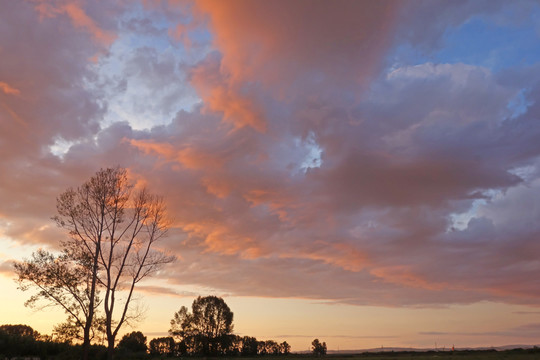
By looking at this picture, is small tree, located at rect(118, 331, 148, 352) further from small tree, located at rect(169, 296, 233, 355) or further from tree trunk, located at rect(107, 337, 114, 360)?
tree trunk, located at rect(107, 337, 114, 360)

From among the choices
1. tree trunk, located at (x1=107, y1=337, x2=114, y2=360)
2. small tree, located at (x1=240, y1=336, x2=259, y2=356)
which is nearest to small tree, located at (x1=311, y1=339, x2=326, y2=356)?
small tree, located at (x1=240, y1=336, x2=259, y2=356)

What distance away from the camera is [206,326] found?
125 meters

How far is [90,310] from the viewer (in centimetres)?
3950

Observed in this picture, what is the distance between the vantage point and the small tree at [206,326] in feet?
398

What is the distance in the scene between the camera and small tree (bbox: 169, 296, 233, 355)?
12125cm

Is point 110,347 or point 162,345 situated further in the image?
point 162,345

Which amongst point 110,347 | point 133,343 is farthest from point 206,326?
point 110,347

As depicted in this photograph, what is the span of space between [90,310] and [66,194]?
39.2 feet

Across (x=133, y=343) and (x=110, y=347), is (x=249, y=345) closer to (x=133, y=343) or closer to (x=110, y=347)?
(x=133, y=343)

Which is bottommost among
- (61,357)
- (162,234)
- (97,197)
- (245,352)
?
(245,352)

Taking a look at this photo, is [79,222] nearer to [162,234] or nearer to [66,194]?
[66,194]

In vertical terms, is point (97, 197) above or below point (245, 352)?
above

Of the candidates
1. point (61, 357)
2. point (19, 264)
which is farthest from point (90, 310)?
point (61, 357)

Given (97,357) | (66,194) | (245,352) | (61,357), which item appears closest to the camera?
(66,194)
